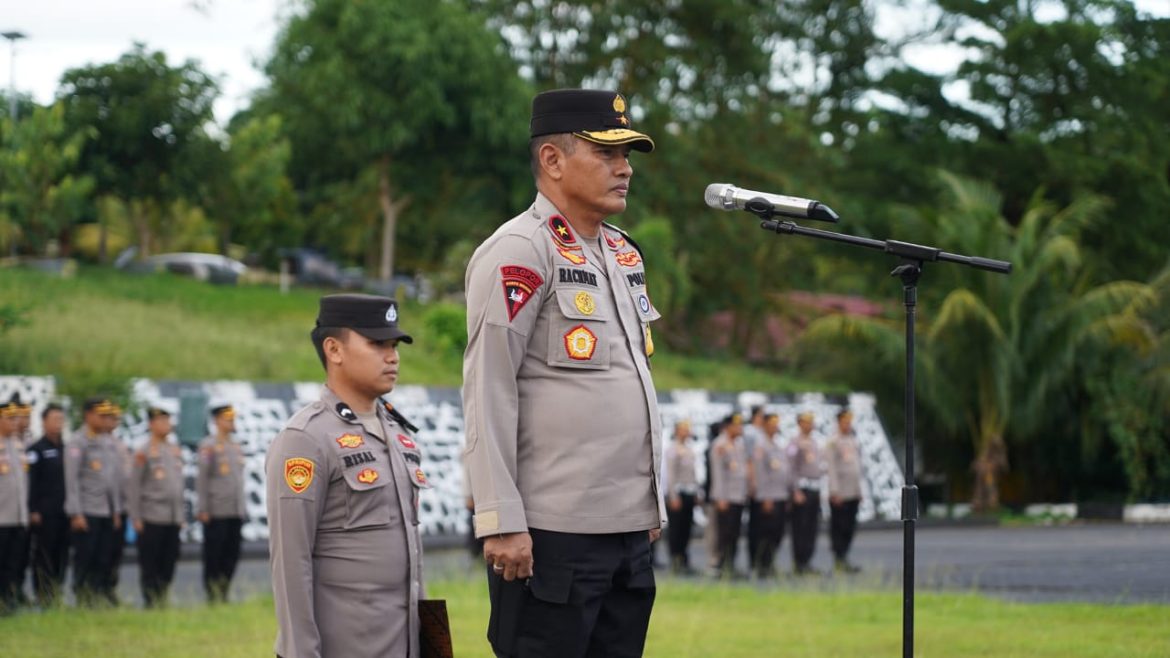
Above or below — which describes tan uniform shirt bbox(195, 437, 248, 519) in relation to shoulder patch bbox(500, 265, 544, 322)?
below

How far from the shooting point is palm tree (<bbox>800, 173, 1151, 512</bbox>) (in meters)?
27.7

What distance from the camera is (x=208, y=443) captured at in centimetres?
1548

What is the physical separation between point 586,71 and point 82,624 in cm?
2571

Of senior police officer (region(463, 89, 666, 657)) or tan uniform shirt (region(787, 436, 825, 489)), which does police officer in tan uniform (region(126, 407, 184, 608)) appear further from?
senior police officer (region(463, 89, 666, 657))

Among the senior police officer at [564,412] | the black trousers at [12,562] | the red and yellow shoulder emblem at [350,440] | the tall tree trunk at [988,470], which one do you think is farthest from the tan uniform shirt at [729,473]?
the senior police officer at [564,412]

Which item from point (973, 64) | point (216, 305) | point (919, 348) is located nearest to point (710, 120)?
point (973, 64)

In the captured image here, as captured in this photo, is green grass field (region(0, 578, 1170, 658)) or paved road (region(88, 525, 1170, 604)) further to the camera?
paved road (region(88, 525, 1170, 604))

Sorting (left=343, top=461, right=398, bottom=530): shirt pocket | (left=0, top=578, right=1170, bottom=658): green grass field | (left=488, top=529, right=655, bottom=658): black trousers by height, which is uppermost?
(left=343, top=461, right=398, bottom=530): shirt pocket

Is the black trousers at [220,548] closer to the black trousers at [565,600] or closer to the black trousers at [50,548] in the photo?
the black trousers at [50,548]

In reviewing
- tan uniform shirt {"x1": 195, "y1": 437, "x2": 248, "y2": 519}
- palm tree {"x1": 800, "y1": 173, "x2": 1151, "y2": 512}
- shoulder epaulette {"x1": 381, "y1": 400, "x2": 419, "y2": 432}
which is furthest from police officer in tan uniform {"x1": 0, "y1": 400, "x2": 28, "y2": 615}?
palm tree {"x1": 800, "y1": 173, "x2": 1151, "y2": 512}

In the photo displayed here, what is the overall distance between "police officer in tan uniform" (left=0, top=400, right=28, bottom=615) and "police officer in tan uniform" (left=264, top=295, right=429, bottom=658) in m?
8.74

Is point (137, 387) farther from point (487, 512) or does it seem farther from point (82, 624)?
point (487, 512)

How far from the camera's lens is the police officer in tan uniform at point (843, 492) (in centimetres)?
1814

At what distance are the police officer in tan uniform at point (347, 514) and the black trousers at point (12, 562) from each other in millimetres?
8713
